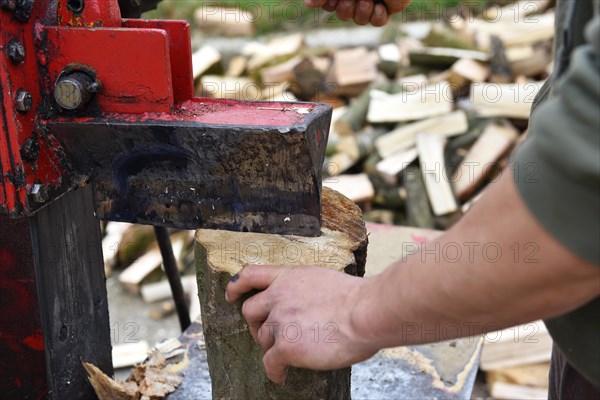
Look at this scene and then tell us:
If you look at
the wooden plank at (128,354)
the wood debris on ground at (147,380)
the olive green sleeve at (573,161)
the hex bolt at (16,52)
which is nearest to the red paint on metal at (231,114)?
the hex bolt at (16,52)

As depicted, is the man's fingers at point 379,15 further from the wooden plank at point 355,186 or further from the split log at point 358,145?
the split log at point 358,145

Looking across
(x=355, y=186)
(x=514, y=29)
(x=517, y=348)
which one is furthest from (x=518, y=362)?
(x=514, y=29)

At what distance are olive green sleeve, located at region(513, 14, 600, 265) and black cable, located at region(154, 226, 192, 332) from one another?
1712mm

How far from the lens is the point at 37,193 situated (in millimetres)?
1535

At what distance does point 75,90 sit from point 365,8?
962 millimetres

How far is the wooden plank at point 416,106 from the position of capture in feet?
15.1

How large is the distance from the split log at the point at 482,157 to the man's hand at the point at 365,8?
2.41 m

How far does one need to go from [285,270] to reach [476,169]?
10.5 feet

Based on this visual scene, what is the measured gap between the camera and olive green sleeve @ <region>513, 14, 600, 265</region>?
84 centimetres

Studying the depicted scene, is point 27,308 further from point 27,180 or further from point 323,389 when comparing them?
point 323,389

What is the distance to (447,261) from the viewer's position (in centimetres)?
99

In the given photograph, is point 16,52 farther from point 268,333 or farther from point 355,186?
point 355,186

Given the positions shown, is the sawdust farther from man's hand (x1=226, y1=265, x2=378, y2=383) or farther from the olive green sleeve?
the olive green sleeve

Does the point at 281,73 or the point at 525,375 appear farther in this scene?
the point at 281,73
